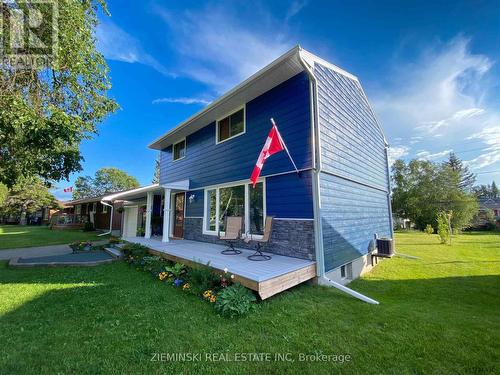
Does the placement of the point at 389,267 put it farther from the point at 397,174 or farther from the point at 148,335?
the point at 397,174

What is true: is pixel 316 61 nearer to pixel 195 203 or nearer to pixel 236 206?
pixel 236 206

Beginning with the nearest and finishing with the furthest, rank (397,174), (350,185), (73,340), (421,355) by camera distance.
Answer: (421,355) → (73,340) → (350,185) → (397,174)

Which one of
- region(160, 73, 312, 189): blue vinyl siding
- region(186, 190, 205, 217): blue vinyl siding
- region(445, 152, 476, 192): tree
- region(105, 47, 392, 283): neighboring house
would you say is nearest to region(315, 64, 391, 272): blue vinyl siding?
region(105, 47, 392, 283): neighboring house

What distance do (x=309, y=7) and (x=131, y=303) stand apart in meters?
9.01

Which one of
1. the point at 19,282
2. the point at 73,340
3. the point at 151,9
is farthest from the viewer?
the point at 151,9

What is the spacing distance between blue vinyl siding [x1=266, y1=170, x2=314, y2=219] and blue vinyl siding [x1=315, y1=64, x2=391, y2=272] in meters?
0.36

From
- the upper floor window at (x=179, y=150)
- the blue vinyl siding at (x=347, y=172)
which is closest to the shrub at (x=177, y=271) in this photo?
the blue vinyl siding at (x=347, y=172)

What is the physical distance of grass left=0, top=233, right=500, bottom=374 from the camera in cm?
238

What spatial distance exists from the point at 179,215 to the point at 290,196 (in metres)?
6.08

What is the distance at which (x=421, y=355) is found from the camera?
256 cm

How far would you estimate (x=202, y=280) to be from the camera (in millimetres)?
4332

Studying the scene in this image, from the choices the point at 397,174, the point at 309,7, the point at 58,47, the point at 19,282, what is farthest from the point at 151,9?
the point at 397,174

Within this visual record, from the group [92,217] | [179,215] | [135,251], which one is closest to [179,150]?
[179,215]

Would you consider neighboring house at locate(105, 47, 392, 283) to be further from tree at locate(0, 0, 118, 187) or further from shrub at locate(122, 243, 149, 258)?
tree at locate(0, 0, 118, 187)
